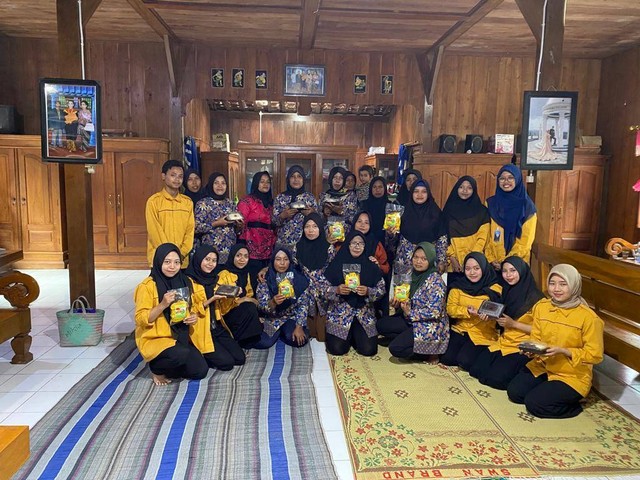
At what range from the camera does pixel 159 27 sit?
620cm

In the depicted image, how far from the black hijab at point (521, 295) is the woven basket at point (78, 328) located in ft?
11.4

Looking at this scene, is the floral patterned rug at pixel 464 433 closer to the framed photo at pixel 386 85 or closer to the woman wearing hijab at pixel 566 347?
the woman wearing hijab at pixel 566 347

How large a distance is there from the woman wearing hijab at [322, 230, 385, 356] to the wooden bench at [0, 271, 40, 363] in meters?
Result: 2.37

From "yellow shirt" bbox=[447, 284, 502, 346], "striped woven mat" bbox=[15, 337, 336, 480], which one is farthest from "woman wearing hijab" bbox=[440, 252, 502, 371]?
"striped woven mat" bbox=[15, 337, 336, 480]

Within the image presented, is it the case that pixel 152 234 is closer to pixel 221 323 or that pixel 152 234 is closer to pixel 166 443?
pixel 221 323

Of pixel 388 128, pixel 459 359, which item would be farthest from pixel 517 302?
pixel 388 128

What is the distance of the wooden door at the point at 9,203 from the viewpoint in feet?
23.6

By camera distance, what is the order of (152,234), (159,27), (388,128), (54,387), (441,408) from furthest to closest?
(388,128) → (159,27) → (152,234) → (54,387) → (441,408)

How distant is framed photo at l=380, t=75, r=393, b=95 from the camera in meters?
7.43

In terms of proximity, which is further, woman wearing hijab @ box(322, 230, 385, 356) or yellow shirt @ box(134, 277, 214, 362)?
woman wearing hijab @ box(322, 230, 385, 356)

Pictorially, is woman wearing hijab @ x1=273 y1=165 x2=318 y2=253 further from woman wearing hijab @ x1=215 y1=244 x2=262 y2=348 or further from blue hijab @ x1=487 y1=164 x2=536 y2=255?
blue hijab @ x1=487 y1=164 x2=536 y2=255

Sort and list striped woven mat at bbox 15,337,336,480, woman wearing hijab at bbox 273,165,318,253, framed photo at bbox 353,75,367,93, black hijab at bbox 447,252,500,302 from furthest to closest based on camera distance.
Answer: framed photo at bbox 353,75,367,93 → woman wearing hijab at bbox 273,165,318,253 → black hijab at bbox 447,252,500,302 → striped woven mat at bbox 15,337,336,480

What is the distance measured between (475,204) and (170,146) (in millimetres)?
5040

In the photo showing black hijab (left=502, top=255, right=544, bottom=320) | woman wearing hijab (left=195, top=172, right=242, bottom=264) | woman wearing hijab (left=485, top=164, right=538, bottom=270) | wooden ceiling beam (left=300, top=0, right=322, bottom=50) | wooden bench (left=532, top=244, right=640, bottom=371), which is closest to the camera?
wooden bench (left=532, top=244, right=640, bottom=371)
